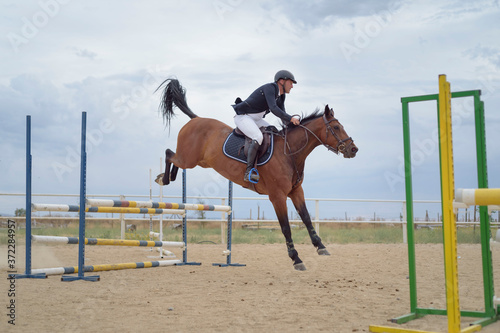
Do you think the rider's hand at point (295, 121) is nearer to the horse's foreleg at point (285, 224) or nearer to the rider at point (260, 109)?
the rider at point (260, 109)

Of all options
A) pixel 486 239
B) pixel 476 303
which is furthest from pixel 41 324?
pixel 476 303

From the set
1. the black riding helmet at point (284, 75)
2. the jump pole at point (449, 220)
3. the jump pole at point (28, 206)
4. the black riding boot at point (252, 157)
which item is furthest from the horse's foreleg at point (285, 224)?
the jump pole at point (28, 206)

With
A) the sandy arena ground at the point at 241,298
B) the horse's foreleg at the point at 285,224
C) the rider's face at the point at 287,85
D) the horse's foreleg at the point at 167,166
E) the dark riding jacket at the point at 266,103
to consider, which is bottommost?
the sandy arena ground at the point at 241,298

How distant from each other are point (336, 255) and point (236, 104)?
10.9 feet

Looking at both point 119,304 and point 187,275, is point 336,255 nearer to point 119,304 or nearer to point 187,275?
point 187,275

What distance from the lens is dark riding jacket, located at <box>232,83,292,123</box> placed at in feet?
20.3

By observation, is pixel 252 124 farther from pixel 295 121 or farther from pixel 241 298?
pixel 241 298

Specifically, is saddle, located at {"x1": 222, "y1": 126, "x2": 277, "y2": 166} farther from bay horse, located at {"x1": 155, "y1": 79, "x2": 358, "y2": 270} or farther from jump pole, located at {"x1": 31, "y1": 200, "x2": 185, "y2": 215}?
jump pole, located at {"x1": 31, "y1": 200, "x2": 185, "y2": 215}

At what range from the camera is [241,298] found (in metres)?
4.46

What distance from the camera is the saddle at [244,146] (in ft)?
20.6

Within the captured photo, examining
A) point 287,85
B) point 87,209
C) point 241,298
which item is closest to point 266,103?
point 287,85

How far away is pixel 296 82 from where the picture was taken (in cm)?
654

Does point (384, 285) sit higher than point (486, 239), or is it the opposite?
point (486, 239)

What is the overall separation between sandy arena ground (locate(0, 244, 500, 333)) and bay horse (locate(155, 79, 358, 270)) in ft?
2.66
